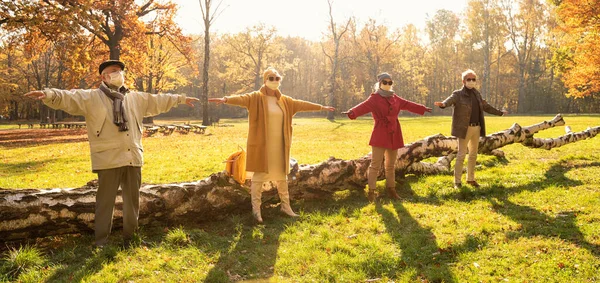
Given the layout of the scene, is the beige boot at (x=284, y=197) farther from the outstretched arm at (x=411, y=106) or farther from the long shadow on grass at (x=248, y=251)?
the outstretched arm at (x=411, y=106)

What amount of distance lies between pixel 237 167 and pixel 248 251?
1538 mm

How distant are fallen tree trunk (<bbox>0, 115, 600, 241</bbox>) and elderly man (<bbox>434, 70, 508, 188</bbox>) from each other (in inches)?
44.5

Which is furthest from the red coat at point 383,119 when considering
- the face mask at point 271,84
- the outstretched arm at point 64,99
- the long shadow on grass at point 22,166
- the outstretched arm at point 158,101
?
the long shadow on grass at point 22,166

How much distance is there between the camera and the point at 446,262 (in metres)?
4.24

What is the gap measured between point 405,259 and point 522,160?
803 cm

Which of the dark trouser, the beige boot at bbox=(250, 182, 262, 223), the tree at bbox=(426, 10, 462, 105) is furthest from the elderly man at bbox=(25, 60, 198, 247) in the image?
the tree at bbox=(426, 10, 462, 105)

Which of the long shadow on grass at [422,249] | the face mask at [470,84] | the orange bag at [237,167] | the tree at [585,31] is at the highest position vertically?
the tree at [585,31]

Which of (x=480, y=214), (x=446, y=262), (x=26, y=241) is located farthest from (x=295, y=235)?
(x=26, y=241)

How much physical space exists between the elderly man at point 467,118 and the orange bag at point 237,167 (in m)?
3.87

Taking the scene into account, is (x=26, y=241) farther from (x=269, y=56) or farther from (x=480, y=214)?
(x=269, y=56)

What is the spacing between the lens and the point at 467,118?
24.1 ft

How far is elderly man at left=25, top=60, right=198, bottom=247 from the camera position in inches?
179

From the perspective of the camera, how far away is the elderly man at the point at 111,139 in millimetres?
4551

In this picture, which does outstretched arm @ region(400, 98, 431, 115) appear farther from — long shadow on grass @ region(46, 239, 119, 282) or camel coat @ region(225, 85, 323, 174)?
long shadow on grass @ region(46, 239, 119, 282)
